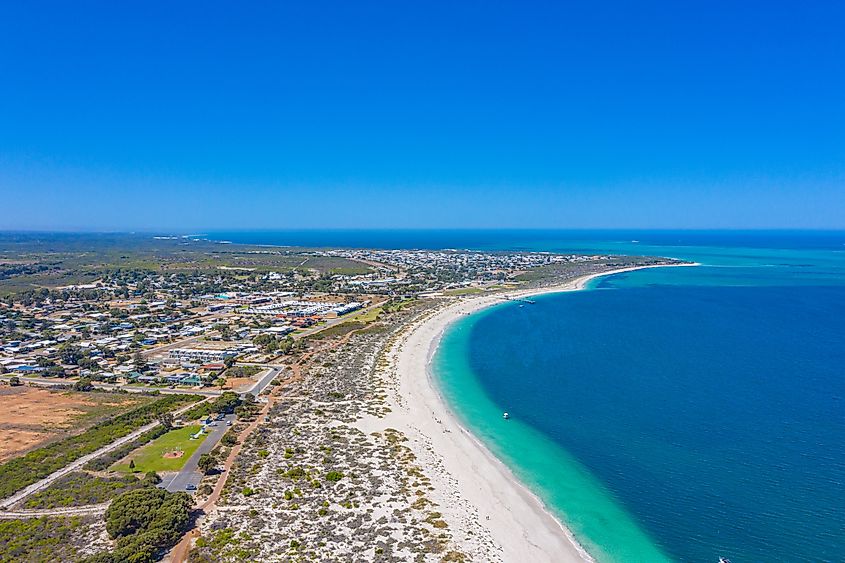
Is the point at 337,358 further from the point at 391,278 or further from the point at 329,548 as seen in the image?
the point at 391,278

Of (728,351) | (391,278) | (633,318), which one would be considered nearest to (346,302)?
(391,278)

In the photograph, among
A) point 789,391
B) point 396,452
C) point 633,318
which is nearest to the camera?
point 396,452

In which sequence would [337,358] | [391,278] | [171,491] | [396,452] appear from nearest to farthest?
1. [171,491]
2. [396,452]
3. [337,358]
4. [391,278]

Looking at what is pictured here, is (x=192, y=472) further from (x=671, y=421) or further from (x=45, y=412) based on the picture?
(x=671, y=421)

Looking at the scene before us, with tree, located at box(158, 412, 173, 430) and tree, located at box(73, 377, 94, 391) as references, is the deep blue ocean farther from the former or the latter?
tree, located at box(73, 377, 94, 391)

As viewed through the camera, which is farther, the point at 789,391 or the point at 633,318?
the point at 633,318
